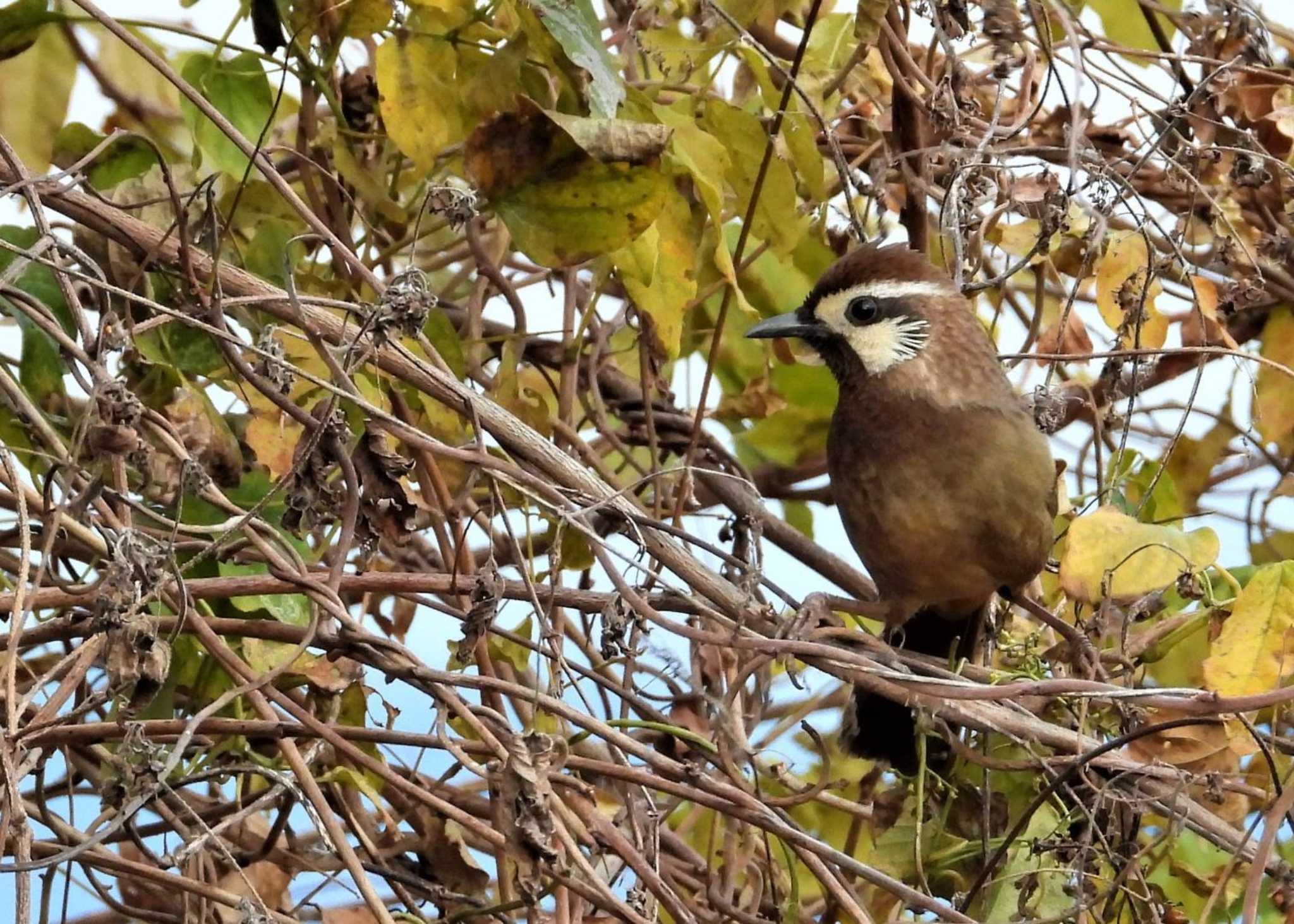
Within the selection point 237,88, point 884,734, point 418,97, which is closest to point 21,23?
point 237,88

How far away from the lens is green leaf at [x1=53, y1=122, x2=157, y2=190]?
2.33 m

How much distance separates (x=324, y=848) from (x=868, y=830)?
1063mm

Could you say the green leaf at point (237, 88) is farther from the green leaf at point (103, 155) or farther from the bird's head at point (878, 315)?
the bird's head at point (878, 315)

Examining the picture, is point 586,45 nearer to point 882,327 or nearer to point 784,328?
point 784,328

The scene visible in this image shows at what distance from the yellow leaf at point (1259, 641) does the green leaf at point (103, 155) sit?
5.23 feet

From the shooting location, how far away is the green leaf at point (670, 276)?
2.33m

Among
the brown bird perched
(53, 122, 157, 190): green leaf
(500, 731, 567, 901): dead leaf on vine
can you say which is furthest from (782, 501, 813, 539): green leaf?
(500, 731, 567, 901): dead leaf on vine

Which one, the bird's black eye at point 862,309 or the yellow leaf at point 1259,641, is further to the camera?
the bird's black eye at point 862,309

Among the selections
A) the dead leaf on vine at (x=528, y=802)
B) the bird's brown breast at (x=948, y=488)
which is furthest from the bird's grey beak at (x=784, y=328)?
the dead leaf on vine at (x=528, y=802)

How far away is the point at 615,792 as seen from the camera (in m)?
2.81

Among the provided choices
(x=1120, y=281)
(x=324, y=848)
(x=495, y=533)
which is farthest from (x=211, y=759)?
(x=1120, y=281)

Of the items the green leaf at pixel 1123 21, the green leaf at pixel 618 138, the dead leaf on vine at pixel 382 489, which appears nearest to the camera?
the dead leaf on vine at pixel 382 489

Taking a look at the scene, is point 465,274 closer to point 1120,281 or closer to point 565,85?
point 565,85

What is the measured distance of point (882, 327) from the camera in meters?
2.88
